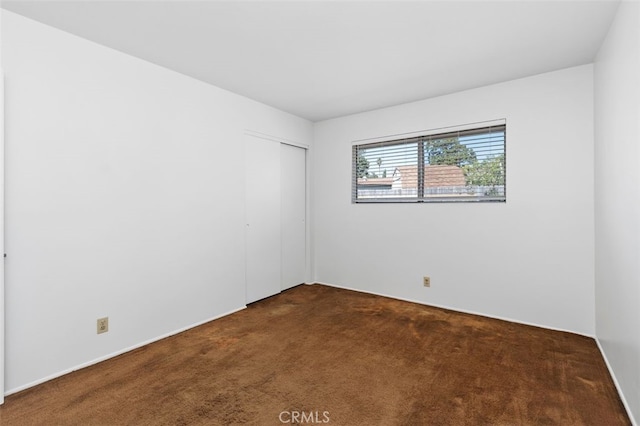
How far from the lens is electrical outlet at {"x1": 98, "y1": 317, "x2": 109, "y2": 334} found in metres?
2.46

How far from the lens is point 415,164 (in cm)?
398

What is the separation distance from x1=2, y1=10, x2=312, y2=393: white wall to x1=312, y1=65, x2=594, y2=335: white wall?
6.57 ft

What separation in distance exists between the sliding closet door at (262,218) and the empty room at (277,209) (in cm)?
4

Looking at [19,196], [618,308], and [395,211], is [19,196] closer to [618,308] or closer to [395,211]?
[395,211]

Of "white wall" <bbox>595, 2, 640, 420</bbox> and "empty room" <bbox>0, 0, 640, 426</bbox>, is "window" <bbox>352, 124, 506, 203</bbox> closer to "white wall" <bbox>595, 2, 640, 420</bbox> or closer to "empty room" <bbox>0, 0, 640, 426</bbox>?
"empty room" <bbox>0, 0, 640, 426</bbox>

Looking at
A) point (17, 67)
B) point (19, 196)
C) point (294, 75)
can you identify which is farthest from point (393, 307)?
point (17, 67)

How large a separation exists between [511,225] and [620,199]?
50.6 inches

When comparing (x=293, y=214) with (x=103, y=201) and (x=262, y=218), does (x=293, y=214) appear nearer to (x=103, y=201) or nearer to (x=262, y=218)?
(x=262, y=218)

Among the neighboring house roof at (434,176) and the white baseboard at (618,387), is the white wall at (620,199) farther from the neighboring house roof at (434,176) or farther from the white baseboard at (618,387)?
the neighboring house roof at (434,176)

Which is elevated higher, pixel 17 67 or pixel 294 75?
pixel 294 75

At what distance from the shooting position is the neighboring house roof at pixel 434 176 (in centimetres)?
363

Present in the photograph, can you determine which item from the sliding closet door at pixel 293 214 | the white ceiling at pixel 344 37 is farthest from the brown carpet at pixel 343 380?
the white ceiling at pixel 344 37

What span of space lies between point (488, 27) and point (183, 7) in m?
2.08

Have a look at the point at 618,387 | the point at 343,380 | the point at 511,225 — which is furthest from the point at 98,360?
the point at 511,225
